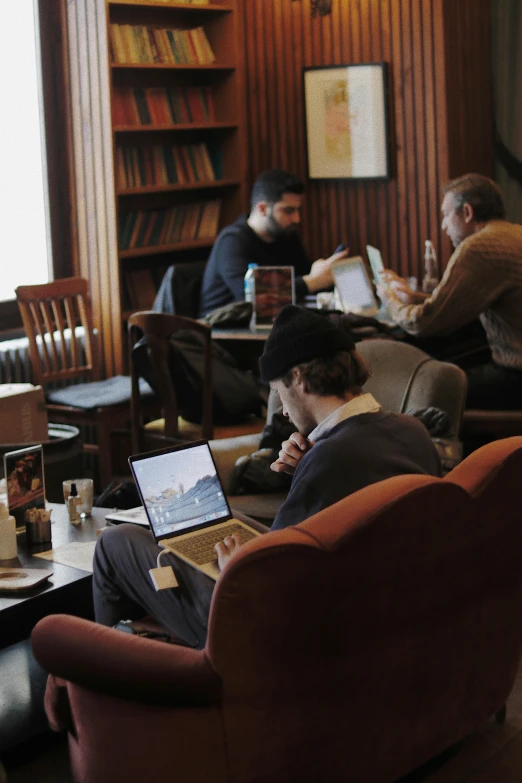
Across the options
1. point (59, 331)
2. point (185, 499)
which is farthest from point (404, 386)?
point (59, 331)

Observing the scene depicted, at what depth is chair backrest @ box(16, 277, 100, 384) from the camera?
17.6 feet

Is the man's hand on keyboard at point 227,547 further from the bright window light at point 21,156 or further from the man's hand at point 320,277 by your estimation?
the bright window light at point 21,156

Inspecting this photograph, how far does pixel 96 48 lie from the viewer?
5652mm

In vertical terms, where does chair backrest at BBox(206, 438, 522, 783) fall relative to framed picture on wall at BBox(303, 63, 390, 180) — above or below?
below

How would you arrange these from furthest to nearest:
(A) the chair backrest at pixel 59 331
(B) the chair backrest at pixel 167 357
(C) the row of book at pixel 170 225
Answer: (C) the row of book at pixel 170 225, (A) the chair backrest at pixel 59 331, (B) the chair backrest at pixel 167 357

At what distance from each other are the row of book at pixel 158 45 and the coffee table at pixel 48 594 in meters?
3.27

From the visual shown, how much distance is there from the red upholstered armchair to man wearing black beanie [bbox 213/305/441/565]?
0.58ft

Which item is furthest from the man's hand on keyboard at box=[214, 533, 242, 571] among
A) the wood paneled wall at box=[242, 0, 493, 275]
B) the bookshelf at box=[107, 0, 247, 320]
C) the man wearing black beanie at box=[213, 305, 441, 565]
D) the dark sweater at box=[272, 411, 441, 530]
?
the wood paneled wall at box=[242, 0, 493, 275]

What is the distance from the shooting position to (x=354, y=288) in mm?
5000

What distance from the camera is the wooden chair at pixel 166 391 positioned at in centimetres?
463

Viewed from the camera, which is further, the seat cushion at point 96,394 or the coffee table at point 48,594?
the seat cushion at point 96,394

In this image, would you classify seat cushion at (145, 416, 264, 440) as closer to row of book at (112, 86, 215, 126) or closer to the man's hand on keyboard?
row of book at (112, 86, 215, 126)

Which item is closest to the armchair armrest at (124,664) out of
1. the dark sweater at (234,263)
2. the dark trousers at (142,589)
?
the dark trousers at (142,589)

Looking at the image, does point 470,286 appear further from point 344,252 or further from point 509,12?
point 509,12
